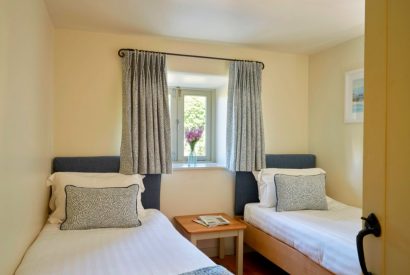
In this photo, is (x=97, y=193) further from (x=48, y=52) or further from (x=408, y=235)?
(x=408, y=235)

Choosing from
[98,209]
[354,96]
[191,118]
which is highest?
[354,96]

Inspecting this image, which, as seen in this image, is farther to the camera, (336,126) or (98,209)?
(336,126)

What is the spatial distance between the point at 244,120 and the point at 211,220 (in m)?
1.10

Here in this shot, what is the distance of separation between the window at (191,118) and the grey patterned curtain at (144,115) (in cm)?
58

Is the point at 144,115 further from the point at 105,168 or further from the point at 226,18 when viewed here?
the point at 226,18

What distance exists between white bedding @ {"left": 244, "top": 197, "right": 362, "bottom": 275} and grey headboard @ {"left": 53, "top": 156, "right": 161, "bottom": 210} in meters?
0.98

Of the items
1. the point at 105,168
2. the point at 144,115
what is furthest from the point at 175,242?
the point at 144,115

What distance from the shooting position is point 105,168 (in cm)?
286

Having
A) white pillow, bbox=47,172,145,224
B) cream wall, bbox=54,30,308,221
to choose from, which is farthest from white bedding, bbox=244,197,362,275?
white pillow, bbox=47,172,145,224

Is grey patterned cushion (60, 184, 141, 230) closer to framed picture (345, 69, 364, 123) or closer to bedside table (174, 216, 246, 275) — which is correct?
bedside table (174, 216, 246, 275)

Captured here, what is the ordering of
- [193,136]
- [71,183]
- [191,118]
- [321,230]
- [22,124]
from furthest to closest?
1. [191,118]
2. [193,136]
3. [71,183]
4. [321,230]
5. [22,124]

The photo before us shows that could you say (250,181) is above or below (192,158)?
below

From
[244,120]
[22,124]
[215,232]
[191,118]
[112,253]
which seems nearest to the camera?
[22,124]

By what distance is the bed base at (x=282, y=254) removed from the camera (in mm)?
2253
